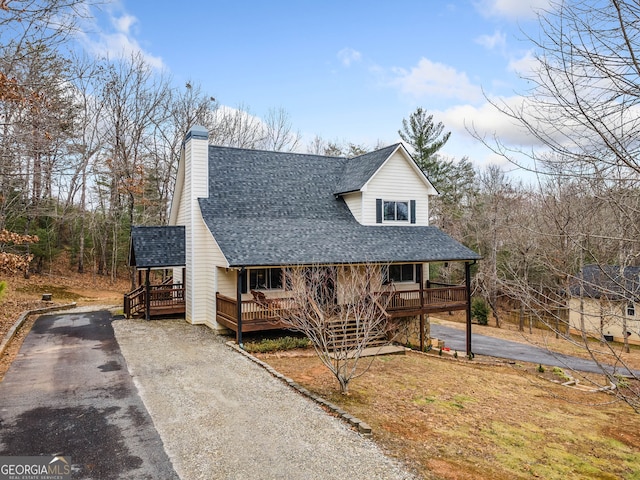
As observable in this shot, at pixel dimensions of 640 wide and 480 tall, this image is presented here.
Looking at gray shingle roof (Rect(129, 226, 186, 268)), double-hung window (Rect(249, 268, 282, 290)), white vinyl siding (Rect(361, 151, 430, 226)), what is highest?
white vinyl siding (Rect(361, 151, 430, 226))

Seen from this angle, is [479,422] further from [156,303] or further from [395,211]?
[156,303]

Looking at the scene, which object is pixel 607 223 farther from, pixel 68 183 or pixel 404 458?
pixel 68 183

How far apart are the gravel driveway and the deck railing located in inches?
87.1

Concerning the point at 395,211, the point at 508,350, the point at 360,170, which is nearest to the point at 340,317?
the point at 395,211

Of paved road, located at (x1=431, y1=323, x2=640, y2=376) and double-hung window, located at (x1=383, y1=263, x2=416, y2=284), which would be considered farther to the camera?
double-hung window, located at (x1=383, y1=263, x2=416, y2=284)

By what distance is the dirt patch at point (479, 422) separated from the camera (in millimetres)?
7016

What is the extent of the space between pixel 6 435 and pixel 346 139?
40274 mm

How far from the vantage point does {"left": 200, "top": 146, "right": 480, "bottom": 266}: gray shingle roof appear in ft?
51.1

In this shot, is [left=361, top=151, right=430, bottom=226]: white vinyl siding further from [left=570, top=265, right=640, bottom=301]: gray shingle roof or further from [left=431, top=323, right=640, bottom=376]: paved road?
[left=570, top=265, right=640, bottom=301]: gray shingle roof

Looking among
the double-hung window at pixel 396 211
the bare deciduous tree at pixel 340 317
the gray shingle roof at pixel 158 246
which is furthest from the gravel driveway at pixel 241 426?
the double-hung window at pixel 396 211

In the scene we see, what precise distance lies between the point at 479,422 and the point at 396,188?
1283 centimetres

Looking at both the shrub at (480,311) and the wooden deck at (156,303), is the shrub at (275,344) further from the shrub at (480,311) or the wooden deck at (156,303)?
the shrub at (480,311)

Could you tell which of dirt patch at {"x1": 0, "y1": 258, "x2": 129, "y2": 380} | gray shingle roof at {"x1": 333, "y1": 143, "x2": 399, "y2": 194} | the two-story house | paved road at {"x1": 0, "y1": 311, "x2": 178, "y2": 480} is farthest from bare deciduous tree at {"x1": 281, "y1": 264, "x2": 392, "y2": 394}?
dirt patch at {"x1": 0, "y1": 258, "x2": 129, "y2": 380}

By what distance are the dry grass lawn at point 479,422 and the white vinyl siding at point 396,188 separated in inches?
306
